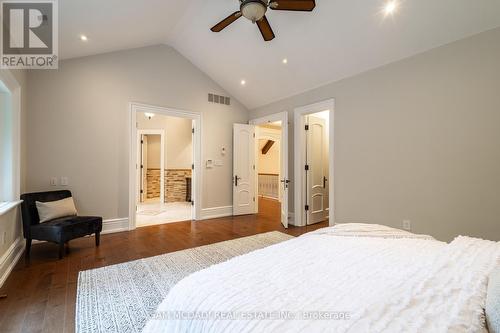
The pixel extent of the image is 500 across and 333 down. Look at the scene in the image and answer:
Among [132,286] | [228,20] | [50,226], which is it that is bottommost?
[132,286]

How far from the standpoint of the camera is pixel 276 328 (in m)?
0.69

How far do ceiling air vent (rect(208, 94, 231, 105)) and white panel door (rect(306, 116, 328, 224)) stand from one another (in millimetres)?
2008

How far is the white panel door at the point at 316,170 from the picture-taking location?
15.2 ft

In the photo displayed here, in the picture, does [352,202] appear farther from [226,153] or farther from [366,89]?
[226,153]

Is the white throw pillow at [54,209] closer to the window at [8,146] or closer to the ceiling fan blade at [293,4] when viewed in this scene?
the window at [8,146]

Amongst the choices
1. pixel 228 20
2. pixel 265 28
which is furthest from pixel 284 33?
pixel 228 20

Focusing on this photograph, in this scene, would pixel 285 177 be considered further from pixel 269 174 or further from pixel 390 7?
pixel 269 174

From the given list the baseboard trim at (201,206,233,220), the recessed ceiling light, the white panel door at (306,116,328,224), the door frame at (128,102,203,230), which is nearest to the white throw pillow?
the door frame at (128,102,203,230)

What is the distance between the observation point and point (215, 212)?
5.29 metres

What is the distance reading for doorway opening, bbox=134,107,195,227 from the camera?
22.9 ft

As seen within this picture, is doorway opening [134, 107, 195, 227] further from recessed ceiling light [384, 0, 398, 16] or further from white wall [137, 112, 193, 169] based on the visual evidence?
recessed ceiling light [384, 0, 398, 16]

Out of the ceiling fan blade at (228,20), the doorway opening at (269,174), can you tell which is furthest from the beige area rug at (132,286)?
the ceiling fan blade at (228,20)

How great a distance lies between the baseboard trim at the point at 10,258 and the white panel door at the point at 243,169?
11.9ft

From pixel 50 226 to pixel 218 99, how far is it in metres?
3.81
